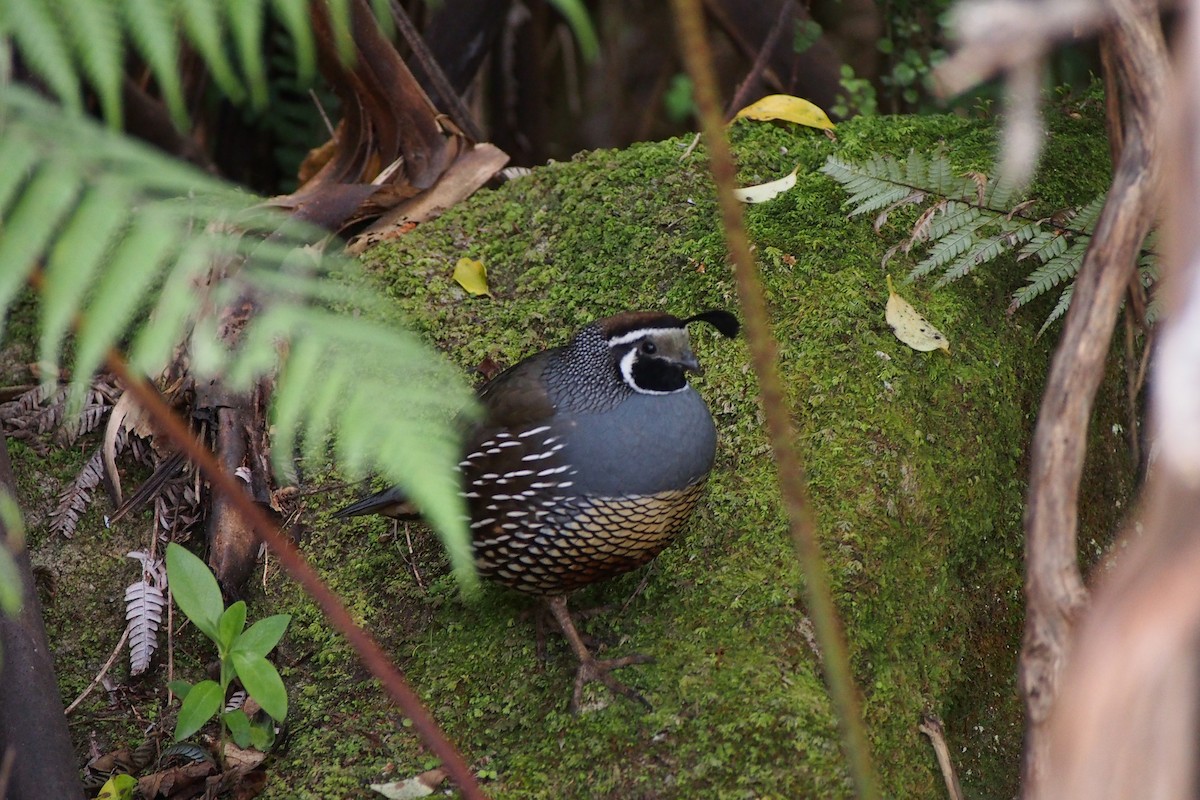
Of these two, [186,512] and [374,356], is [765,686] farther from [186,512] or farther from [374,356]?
[186,512]

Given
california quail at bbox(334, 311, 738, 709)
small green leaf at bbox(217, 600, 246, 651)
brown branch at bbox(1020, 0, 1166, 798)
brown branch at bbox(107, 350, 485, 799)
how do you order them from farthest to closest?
small green leaf at bbox(217, 600, 246, 651) → california quail at bbox(334, 311, 738, 709) → brown branch at bbox(1020, 0, 1166, 798) → brown branch at bbox(107, 350, 485, 799)

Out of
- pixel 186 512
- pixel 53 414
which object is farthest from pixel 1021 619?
pixel 53 414

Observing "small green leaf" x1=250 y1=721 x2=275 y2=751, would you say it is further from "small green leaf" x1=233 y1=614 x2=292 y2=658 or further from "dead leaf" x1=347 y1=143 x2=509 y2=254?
"dead leaf" x1=347 y1=143 x2=509 y2=254

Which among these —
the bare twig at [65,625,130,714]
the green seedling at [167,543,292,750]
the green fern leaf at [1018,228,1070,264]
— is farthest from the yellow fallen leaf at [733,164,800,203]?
the bare twig at [65,625,130,714]

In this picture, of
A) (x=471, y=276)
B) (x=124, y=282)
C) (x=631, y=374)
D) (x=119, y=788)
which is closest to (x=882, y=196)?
(x=631, y=374)

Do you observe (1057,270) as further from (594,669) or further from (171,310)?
(171,310)

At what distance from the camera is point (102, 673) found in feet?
11.2

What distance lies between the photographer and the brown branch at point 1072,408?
76.4 inches

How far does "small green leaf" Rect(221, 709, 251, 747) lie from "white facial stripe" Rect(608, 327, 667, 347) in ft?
4.64

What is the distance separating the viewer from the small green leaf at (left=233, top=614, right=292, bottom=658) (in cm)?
307

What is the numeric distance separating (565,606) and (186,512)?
4.38 feet

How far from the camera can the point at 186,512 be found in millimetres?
3697

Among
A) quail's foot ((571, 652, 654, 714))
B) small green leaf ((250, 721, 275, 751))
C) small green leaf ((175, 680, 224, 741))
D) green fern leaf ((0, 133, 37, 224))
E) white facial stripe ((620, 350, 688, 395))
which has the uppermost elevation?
green fern leaf ((0, 133, 37, 224))

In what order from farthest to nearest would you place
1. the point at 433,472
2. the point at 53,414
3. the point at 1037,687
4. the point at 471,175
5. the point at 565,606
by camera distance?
the point at 471,175, the point at 53,414, the point at 565,606, the point at 1037,687, the point at 433,472
